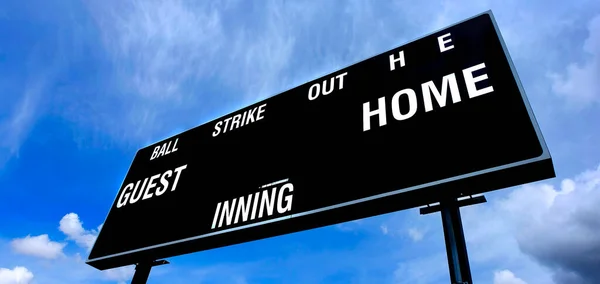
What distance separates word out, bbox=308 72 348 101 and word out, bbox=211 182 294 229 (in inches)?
53.9

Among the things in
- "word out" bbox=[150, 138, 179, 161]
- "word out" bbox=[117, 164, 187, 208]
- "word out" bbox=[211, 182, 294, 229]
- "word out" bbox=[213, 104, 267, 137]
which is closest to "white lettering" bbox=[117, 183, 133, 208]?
"word out" bbox=[117, 164, 187, 208]

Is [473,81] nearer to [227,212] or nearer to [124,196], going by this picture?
[227,212]

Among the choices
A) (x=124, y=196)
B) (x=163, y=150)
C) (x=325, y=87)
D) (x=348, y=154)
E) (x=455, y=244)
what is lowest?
(x=455, y=244)

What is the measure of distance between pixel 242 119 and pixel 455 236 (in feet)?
10.5

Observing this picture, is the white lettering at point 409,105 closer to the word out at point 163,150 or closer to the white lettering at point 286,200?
the white lettering at point 286,200

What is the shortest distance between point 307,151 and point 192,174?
1726mm

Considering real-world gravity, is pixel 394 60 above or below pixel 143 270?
above

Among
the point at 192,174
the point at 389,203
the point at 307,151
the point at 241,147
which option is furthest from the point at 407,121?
the point at 192,174

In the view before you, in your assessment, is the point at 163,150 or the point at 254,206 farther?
Answer: the point at 163,150

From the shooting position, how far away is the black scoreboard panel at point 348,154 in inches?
103

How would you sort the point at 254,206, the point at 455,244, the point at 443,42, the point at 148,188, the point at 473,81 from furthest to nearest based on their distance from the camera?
the point at 148,188, the point at 443,42, the point at 254,206, the point at 473,81, the point at 455,244

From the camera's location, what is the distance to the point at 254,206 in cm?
340

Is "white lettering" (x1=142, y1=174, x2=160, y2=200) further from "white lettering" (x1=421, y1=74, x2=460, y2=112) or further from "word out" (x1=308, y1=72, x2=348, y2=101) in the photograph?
"white lettering" (x1=421, y1=74, x2=460, y2=112)

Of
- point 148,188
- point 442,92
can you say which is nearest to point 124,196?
point 148,188
